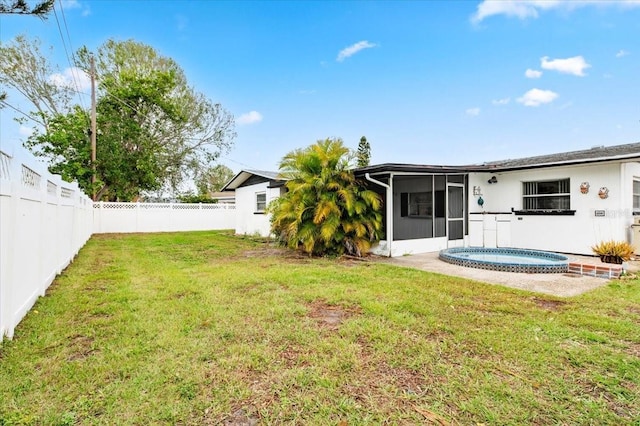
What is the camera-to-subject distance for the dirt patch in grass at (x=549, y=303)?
4.57m

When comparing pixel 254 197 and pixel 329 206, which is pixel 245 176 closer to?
pixel 254 197

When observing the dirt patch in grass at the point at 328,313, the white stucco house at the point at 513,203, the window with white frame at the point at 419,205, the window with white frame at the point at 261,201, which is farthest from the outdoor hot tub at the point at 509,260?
the window with white frame at the point at 261,201

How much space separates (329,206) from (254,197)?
7782mm

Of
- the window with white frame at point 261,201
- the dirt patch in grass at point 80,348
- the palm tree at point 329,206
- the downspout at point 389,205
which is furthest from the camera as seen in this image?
the window with white frame at point 261,201

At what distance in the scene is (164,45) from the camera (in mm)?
21922

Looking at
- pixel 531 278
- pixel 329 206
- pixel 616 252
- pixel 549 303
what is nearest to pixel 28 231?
pixel 329 206

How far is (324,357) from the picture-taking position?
10.1 ft

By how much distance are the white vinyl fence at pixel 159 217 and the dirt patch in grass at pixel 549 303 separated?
19252 millimetres

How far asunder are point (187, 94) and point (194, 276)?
19.9 m

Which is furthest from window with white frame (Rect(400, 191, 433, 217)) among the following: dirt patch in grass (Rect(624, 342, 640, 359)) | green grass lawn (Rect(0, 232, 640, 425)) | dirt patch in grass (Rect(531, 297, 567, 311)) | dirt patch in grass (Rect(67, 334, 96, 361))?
dirt patch in grass (Rect(67, 334, 96, 361))

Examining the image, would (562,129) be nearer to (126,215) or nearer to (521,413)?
(521,413)

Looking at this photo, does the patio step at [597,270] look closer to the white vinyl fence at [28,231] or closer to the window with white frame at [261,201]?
the white vinyl fence at [28,231]

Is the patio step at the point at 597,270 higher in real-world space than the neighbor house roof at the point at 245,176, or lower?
lower

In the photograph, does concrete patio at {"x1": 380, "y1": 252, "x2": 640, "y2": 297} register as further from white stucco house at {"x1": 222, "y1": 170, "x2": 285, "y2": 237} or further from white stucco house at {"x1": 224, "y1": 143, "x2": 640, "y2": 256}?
white stucco house at {"x1": 222, "y1": 170, "x2": 285, "y2": 237}
